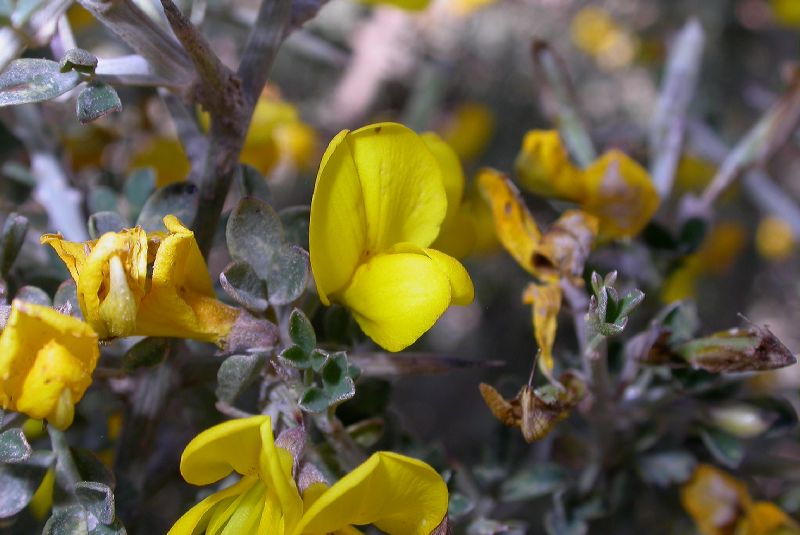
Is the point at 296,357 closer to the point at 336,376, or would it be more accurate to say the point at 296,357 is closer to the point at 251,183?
the point at 336,376

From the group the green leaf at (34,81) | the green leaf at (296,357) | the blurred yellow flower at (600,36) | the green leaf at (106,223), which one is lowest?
the blurred yellow flower at (600,36)

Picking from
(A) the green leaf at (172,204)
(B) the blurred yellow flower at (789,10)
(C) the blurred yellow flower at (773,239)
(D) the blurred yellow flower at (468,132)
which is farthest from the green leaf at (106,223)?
(C) the blurred yellow flower at (773,239)

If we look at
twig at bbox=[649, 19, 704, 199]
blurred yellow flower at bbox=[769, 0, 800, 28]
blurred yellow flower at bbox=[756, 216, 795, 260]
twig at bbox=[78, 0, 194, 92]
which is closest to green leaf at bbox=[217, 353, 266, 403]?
twig at bbox=[78, 0, 194, 92]

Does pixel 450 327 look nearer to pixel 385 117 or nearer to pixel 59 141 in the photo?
pixel 385 117

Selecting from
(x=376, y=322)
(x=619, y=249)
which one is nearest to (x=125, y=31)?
(x=376, y=322)

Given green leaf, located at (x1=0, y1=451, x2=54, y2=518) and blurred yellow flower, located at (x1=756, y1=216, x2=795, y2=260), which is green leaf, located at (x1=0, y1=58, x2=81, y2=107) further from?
blurred yellow flower, located at (x1=756, y1=216, x2=795, y2=260)

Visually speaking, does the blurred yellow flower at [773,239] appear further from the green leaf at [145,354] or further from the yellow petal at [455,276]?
the green leaf at [145,354]
